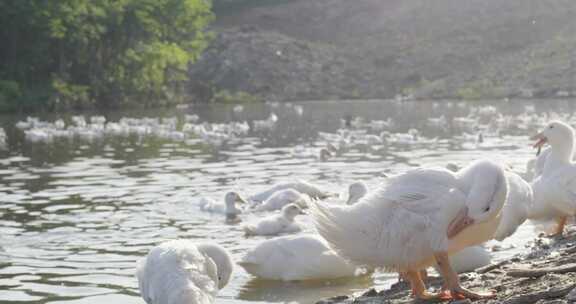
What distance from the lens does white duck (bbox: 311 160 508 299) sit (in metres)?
6.29

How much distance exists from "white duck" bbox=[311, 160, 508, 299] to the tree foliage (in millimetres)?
36846

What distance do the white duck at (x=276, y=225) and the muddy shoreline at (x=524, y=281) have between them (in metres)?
3.36

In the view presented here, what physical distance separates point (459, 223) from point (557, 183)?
153 inches

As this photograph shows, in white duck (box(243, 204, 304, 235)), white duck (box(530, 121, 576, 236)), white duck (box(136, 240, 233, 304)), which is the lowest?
white duck (box(243, 204, 304, 235))

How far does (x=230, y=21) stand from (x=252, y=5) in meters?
3.87

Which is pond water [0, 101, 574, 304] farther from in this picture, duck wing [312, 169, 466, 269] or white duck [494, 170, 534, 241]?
duck wing [312, 169, 466, 269]

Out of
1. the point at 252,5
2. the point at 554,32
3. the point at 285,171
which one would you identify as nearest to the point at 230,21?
the point at 252,5

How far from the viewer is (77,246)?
1073 centimetres

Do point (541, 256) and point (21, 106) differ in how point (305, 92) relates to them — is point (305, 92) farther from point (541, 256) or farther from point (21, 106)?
point (541, 256)

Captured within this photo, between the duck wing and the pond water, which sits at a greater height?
the duck wing

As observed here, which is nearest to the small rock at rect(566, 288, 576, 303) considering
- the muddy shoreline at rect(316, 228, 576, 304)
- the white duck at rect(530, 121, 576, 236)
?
the muddy shoreline at rect(316, 228, 576, 304)

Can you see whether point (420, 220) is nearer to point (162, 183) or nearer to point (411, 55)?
point (162, 183)

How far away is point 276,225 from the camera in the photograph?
11.3 metres

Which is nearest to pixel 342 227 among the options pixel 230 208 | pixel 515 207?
pixel 515 207
